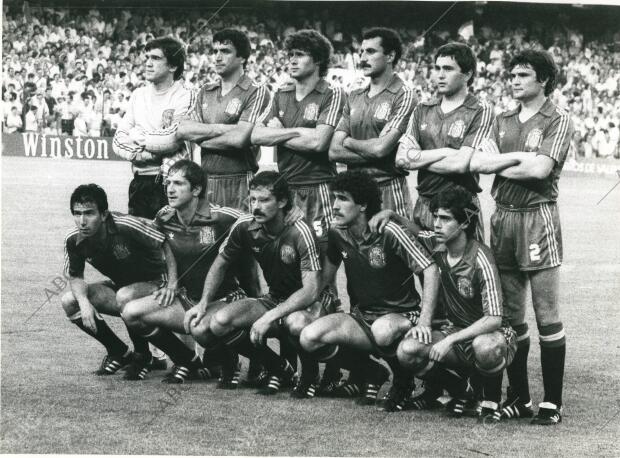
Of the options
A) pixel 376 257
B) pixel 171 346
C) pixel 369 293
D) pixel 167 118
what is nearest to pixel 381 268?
pixel 376 257

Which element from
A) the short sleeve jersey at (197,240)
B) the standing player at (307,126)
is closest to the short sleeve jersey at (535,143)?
the standing player at (307,126)

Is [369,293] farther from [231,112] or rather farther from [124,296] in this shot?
[231,112]

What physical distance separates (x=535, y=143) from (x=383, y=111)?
1.13 metres

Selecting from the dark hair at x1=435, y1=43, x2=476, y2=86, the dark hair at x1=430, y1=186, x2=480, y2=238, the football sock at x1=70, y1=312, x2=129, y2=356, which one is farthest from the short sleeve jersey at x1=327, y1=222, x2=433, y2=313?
the football sock at x1=70, y1=312, x2=129, y2=356

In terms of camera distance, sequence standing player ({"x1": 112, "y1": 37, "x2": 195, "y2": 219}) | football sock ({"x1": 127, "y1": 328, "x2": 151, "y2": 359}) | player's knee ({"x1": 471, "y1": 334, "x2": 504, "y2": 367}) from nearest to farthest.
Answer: player's knee ({"x1": 471, "y1": 334, "x2": 504, "y2": 367}), football sock ({"x1": 127, "y1": 328, "x2": 151, "y2": 359}), standing player ({"x1": 112, "y1": 37, "x2": 195, "y2": 219})

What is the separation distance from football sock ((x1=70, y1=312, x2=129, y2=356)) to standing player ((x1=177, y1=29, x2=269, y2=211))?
1.11 metres

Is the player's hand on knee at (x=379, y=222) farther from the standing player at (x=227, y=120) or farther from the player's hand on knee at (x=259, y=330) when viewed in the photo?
the standing player at (x=227, y=120)

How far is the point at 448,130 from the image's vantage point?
18.6 ft

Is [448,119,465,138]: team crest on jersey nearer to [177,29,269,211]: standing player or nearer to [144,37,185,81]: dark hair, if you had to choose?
[177,29,269,211]: standing player

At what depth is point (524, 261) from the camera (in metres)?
5.27

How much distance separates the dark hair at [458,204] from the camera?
16.8 feet

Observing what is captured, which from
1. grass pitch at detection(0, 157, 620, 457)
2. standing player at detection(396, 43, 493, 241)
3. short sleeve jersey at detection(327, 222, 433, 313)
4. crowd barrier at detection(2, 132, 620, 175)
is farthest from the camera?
crowd barrier at detection(2, 132, 620, 175)

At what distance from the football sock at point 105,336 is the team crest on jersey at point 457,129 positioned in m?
2.41

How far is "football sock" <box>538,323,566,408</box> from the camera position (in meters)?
5.19
